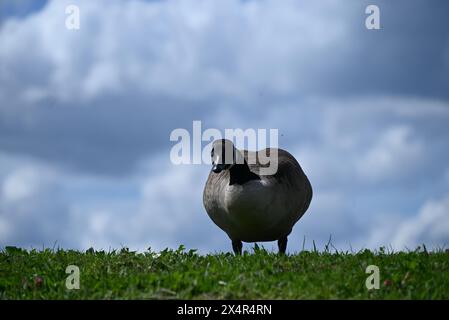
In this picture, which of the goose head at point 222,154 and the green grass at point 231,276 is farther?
the goose head at point 222,154

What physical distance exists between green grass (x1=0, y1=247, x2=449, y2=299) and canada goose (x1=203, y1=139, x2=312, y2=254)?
1008 mm

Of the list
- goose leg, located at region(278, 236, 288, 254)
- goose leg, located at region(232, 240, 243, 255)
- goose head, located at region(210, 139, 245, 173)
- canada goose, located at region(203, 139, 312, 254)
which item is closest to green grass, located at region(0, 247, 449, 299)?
canada goose, located at region(203, 139, 312, 254)

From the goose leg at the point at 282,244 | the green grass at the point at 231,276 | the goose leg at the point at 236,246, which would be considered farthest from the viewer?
the goose leg at the point at 282,244

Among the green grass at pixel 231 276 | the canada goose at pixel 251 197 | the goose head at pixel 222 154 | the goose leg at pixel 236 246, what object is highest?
the goose head at pixel 222 154

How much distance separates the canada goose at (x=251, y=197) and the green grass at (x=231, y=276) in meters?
1.01

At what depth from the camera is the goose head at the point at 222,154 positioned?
1202 centimetres

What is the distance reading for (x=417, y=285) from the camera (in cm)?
891

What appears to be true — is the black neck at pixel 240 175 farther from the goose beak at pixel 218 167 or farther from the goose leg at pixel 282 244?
the goose leg at pixel 282 244

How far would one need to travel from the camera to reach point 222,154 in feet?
39.9

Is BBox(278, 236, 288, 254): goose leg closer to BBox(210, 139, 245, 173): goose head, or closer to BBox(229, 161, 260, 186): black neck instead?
BBox(229, 161, 260, 186): black neck

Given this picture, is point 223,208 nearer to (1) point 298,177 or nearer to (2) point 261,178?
(2) point 261,178

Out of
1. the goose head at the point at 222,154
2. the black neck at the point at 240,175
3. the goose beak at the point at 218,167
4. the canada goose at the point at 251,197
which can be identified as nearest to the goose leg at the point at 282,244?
the canada goose at the point at 251,197

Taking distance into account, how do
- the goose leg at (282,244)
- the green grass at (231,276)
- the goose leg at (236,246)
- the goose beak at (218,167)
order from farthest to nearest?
the goose leg at (282,244), the goose leg at (236,246), the goose beak at (218,167), the green grass at (231,276)
